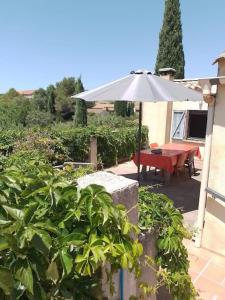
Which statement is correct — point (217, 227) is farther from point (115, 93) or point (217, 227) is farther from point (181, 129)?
point (181, 129)

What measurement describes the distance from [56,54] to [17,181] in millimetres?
30997

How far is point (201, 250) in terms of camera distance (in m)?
4.84

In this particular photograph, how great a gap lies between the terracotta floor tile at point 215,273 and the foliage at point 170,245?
1.77m

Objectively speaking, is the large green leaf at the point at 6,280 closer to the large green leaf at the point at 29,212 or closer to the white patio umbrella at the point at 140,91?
the large green leaf at the point at 29,212

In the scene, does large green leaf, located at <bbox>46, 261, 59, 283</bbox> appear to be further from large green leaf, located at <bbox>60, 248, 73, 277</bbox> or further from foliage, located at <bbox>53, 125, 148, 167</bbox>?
foliage, located at <bbox>53, 125, 148, 167</bbox>

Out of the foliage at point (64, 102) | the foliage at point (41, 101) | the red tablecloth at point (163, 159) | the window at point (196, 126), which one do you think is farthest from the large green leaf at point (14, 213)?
the foliage at point (41, 101)

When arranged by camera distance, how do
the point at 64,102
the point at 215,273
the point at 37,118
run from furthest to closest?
the point at 64,102, the point at 37,118, the point at 215,273

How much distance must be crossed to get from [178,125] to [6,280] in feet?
42.1

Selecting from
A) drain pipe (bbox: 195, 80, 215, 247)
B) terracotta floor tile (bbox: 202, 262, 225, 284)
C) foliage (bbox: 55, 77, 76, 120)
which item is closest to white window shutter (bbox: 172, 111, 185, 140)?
drain pipe (bbox: 195, 80, 215, 247)

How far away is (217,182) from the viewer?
4594 mm

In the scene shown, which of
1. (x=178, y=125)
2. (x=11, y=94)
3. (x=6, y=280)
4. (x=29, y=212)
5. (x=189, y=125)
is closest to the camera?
(x=6, y=280)

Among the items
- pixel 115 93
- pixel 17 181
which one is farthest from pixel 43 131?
pixel 17 181

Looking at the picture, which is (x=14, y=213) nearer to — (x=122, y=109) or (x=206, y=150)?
(x=206, y=150)

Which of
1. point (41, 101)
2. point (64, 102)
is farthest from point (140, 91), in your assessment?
point (41, 101)
